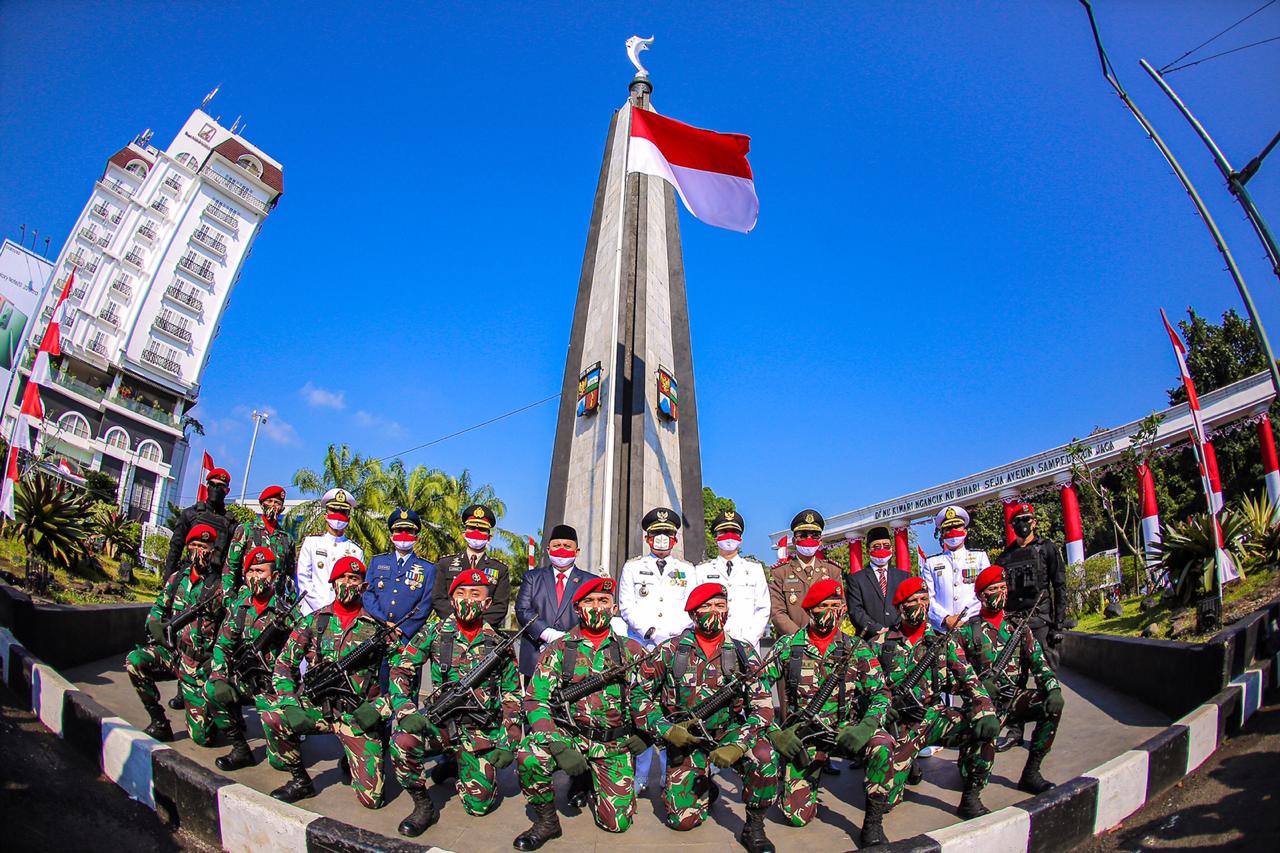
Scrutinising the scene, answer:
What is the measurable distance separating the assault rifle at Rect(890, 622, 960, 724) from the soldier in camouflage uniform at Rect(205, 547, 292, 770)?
14.8 feet

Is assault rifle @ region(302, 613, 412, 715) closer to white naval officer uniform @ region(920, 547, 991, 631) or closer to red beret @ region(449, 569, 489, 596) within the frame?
red beret @ region(449, 569, 489, 596)

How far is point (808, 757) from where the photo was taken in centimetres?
482

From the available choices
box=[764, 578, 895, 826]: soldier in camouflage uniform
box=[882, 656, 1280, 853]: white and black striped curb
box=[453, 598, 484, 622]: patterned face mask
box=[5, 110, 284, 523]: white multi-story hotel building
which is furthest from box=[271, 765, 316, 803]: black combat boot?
box=[5, 110, 284, 523]: white multi-story hotel building

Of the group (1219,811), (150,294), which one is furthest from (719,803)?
(150,294)

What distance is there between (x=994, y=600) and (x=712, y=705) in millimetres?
2457

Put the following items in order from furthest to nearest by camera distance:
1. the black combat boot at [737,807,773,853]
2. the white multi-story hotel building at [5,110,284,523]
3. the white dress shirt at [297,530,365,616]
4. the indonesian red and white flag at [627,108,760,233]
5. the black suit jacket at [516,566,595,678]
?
the white multi-story hotel building at [5,110,284,523]
the indonesian red and white flag at [627,108,760,233]
the white dress shirt at [297,530,365,616]
the black suit jacket at [516,566,595,678]
the black combat boot at [737,807,773,853]

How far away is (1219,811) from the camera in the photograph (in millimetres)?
4520

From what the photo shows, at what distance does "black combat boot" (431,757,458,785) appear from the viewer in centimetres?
579

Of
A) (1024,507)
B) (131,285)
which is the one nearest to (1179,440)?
(1024,507)

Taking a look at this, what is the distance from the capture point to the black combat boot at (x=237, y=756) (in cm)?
561

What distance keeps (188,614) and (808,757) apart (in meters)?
5.24

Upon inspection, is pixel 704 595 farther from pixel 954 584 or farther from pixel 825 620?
pixel 954 584

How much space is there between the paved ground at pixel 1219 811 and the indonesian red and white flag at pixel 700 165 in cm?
847

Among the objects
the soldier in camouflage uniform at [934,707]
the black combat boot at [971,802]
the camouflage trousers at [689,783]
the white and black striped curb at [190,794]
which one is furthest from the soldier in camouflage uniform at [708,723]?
the white and black striped curb at [190,794]
